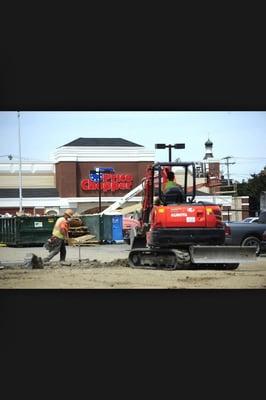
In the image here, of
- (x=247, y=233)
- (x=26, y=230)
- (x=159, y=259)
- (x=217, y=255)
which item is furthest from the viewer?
(x=247, y=233)

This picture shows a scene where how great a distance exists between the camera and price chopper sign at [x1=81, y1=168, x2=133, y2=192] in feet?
37.9

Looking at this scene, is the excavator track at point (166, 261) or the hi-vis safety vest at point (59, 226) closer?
the excavator track at point (166, 261)

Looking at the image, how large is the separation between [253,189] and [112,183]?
Result: 8.50ft

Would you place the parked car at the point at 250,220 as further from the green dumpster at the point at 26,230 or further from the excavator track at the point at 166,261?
the green dumpster at the point at 26,230

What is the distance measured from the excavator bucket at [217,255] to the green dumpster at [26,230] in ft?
8.31

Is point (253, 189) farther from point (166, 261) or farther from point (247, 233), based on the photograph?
point (166, 261)

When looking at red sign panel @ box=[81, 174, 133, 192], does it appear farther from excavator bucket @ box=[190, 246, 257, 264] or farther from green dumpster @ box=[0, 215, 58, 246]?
excavator bucket @ box=[190, 246, 257, 264]

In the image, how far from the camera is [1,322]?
8.59 m

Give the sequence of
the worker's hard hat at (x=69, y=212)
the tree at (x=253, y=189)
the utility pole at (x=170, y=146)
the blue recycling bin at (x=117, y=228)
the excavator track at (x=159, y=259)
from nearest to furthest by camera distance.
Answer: the utility pole at (x=170, y=146) → the excavator track at (x=159, y=259) → the tree at (x=253, y=189) → the worker's hard hat at (x=69, y=212) → the blue recycling bin at (x=117, y=228)

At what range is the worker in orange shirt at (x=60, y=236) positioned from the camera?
1216 cm

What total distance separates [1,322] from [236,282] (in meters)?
3.68

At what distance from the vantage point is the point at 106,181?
11.6 meters

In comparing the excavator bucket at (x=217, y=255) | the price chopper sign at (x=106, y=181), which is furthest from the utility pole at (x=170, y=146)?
the excavator bucket at (x=217, y=255)

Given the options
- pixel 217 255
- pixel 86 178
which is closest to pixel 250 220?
pixel 217 255
